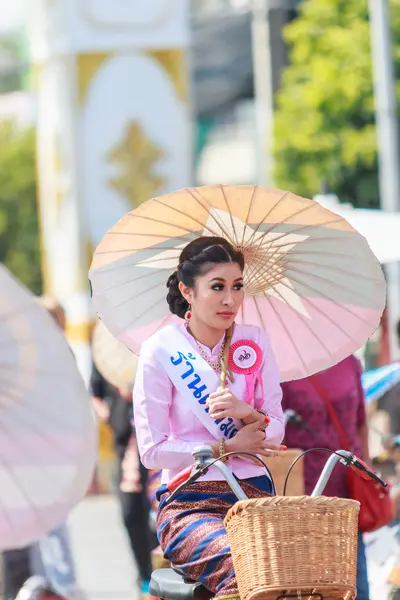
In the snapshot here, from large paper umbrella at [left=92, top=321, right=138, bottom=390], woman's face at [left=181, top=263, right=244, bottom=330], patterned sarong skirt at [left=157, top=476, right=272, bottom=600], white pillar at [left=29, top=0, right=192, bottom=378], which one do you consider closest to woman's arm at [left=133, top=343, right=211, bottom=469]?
patterned sarong skirt at [left=157, top=476, right=272, bottom=600]

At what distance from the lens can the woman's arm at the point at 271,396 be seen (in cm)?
539

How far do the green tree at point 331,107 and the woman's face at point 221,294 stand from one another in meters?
Answer: 22.1

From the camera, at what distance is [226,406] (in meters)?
5.20

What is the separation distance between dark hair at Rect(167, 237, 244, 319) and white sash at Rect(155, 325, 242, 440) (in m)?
0.22

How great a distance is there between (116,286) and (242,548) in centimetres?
160

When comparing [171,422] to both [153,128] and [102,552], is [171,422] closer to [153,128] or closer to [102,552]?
[102,552]

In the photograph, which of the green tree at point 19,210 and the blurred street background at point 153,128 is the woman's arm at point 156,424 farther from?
the green tree at point 19,210

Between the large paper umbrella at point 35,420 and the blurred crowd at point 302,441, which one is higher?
the large paper umbrella at point 35,420

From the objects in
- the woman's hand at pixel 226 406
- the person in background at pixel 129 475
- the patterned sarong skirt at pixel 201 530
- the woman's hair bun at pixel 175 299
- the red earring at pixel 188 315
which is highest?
the woman's hair bun at pixel 175 299

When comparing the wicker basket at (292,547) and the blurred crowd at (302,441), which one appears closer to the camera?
the wicker basket at (292,547)

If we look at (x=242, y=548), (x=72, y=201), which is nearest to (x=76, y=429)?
(x=242, y=548)

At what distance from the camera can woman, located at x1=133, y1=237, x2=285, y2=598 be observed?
5223 mm

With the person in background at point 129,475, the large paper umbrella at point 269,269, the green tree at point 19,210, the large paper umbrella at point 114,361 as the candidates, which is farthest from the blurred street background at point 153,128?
the green tree at point 19,210

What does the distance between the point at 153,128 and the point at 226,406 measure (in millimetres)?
15050
